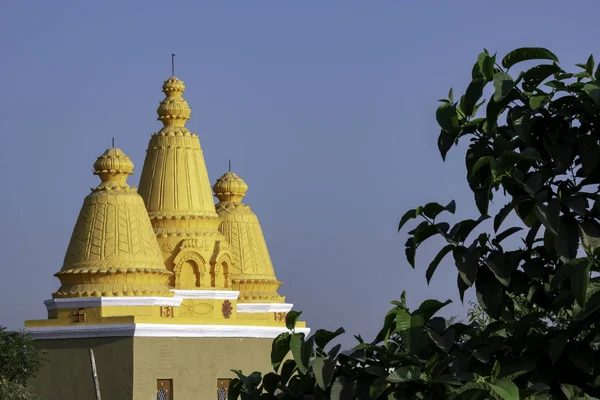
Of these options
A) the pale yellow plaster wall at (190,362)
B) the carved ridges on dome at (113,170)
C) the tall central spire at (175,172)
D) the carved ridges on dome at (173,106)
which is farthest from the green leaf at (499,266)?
the carved ridges on dome at (173,106)

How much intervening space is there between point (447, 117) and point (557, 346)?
2.99ft

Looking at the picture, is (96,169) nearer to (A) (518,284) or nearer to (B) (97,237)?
(B) (97,237)

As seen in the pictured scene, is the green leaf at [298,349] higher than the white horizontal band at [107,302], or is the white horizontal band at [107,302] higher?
the white horizontal band at [107,302]

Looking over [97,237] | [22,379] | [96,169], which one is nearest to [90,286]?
[97,237]

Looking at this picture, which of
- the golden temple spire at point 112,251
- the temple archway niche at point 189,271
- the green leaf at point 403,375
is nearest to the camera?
the green leaf at point 403,375

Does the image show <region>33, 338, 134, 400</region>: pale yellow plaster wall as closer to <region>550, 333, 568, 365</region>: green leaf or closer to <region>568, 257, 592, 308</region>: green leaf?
<region>550, 333, 568, 365</region>: green leaf

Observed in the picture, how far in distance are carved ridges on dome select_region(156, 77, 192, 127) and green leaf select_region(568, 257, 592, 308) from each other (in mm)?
23740

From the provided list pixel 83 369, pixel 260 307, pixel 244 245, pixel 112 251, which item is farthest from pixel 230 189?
pixel 83 369

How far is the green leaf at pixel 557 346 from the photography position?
426cm

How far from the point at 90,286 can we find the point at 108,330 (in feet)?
3.50

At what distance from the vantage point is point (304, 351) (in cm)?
437

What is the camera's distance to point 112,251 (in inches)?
953

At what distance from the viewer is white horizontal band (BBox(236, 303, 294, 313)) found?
2867 centimetres

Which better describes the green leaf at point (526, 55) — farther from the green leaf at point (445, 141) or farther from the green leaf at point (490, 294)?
the green leaf at point (490, 294)
